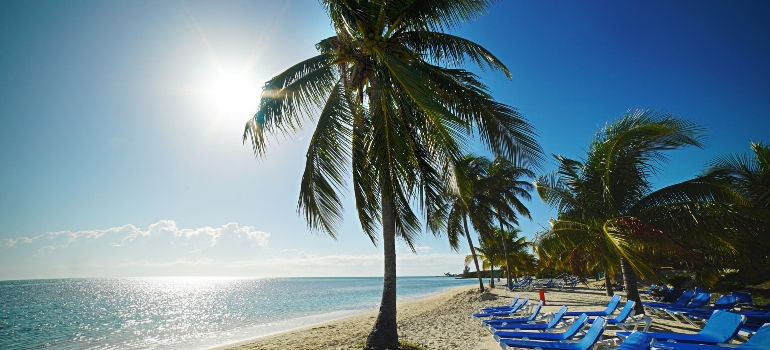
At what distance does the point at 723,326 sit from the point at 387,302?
4697mm

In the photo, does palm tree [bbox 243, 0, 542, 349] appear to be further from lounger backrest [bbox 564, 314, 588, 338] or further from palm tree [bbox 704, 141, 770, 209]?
palm tree [bbox 704, 141, 770, 209]

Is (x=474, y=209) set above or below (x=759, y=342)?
above

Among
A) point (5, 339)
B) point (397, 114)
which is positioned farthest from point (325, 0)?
point (5, 339)

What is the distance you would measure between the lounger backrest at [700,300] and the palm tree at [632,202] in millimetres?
1436

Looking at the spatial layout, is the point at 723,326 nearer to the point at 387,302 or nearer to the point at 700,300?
the point at 387,302

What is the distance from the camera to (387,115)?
18.2ft

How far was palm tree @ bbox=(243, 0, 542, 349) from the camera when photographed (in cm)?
543

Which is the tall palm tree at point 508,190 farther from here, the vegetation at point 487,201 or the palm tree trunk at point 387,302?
the palm tree trunk at point 387,302

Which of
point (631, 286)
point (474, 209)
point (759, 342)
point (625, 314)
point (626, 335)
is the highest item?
point (474, 209)

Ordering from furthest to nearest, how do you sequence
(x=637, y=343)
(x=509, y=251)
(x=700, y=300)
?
(x=509, y=251) → (x=700, y=300) → (x=637, y=343)

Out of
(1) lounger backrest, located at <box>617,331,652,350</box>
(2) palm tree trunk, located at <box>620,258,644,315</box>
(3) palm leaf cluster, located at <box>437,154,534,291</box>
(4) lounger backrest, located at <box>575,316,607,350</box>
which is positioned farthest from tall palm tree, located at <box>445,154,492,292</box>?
(1) lounger backrest, located at <box>617,331,652,350</box>

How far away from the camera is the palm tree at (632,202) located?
276 inches

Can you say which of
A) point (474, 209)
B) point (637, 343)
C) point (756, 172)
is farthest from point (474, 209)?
point (637, 343)

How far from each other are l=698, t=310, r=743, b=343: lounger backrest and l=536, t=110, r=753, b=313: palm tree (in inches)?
40.4
